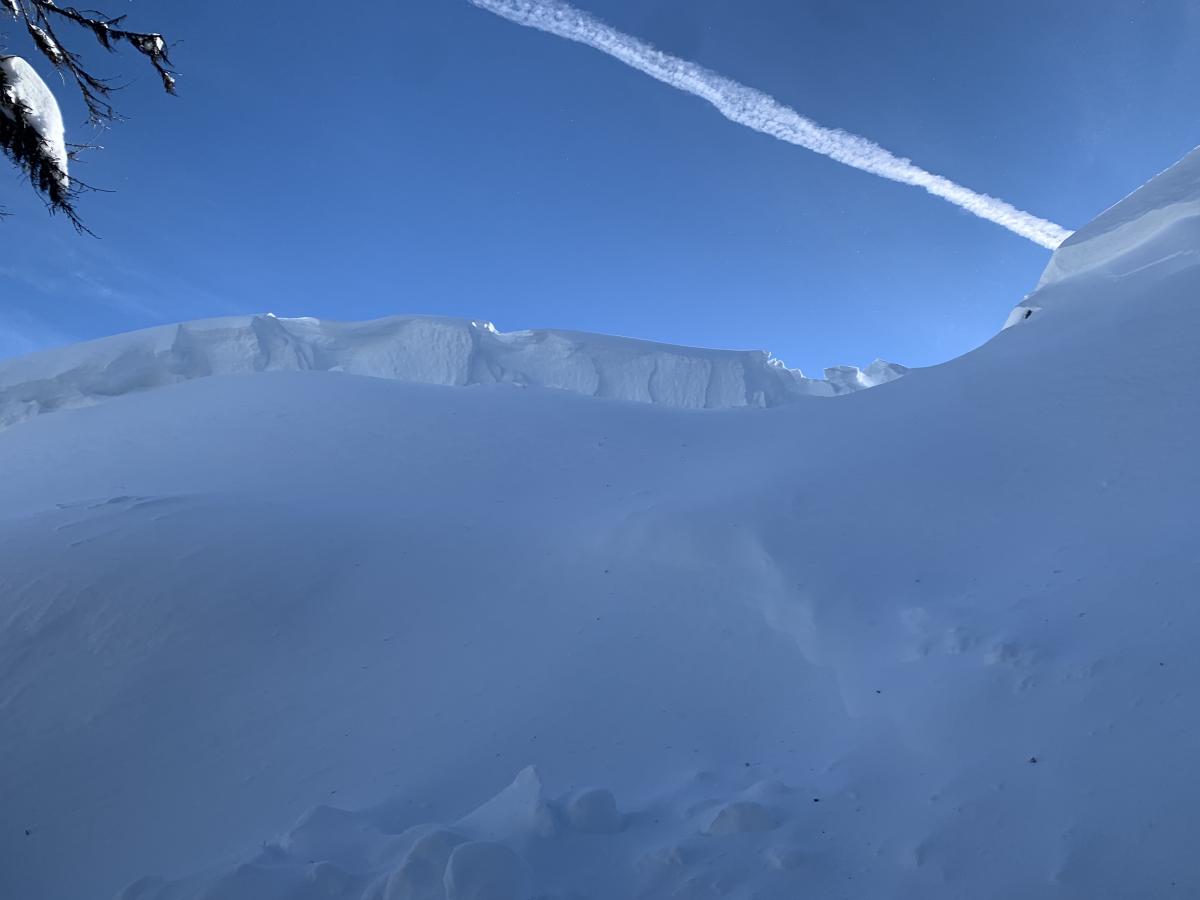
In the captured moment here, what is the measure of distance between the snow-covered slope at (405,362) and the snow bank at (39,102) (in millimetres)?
15483

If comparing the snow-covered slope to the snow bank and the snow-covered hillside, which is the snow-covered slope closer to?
the snow-covered hillside

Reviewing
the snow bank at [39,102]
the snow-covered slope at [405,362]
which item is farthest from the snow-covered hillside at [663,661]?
the snow-covered slope at [405,362]

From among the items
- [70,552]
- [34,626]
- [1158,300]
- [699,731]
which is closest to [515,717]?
[699,731]

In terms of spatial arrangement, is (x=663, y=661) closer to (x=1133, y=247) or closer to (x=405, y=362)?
(x=1133, y=247)

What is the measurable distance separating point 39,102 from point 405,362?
21.1 metres

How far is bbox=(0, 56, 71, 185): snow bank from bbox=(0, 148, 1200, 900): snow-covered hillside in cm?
295

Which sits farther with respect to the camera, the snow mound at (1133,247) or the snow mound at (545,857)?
the snow mound at (1133,247)

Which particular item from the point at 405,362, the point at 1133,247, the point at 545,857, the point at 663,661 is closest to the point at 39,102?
the point at 545,857

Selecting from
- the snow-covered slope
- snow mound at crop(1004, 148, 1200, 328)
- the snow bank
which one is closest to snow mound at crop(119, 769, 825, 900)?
the snow bank

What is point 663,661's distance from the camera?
504 cm

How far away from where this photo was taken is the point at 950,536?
558cm

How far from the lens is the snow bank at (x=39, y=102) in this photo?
13.5 feet

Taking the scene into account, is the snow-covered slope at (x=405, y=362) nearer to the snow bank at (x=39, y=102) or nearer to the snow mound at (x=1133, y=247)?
the snow mound at (x=1133, y=247)

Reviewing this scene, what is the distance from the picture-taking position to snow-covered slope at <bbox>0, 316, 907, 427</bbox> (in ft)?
63.4
